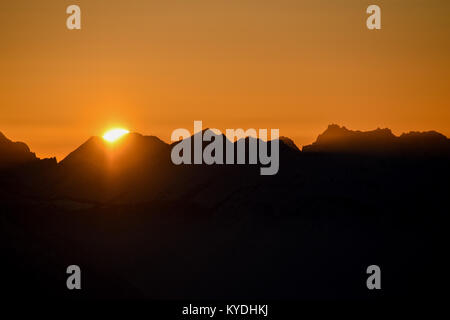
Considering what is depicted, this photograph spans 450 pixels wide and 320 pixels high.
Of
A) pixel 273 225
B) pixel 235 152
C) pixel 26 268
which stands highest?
pixel 235 152

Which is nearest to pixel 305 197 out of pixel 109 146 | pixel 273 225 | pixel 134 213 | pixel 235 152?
pixel 273 225

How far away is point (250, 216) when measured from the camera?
102m

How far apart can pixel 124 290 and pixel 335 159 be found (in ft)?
143

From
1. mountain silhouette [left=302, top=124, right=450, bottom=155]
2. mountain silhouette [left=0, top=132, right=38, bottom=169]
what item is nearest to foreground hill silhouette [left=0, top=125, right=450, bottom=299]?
mountain silhouette [left=302, top=124, right=450, bottom=155]

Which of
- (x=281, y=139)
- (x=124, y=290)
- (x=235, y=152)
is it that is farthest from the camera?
(x=281, y=139)

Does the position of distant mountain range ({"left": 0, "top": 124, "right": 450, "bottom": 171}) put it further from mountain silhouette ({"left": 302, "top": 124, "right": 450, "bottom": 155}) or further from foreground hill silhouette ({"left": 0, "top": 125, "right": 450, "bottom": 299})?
foreground hill silhouette ({"left": 0, "top": 125, "right": 450, "bottom": 299})

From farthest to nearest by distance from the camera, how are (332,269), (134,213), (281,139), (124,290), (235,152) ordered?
(281,139) → (134,213) → (235,152) → (332,269) → (124,290)

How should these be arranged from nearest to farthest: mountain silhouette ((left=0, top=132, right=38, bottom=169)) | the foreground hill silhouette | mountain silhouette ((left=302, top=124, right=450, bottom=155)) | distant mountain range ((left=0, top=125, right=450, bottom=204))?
the foreground hill silhouette, distant mountain range ((left=0, top=125, right=450, bottom=204)), mountain silhouette ((left=302, top=124, right=450, bottom=155)), mountain silhouette ((left=0, top=132, right=38, bottom=169))

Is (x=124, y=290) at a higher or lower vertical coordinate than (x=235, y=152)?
lower

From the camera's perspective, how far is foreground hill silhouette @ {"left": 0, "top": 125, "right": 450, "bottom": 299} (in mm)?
89250

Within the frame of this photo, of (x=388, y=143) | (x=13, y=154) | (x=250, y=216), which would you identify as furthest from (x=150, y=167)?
(x=388, y=143)
